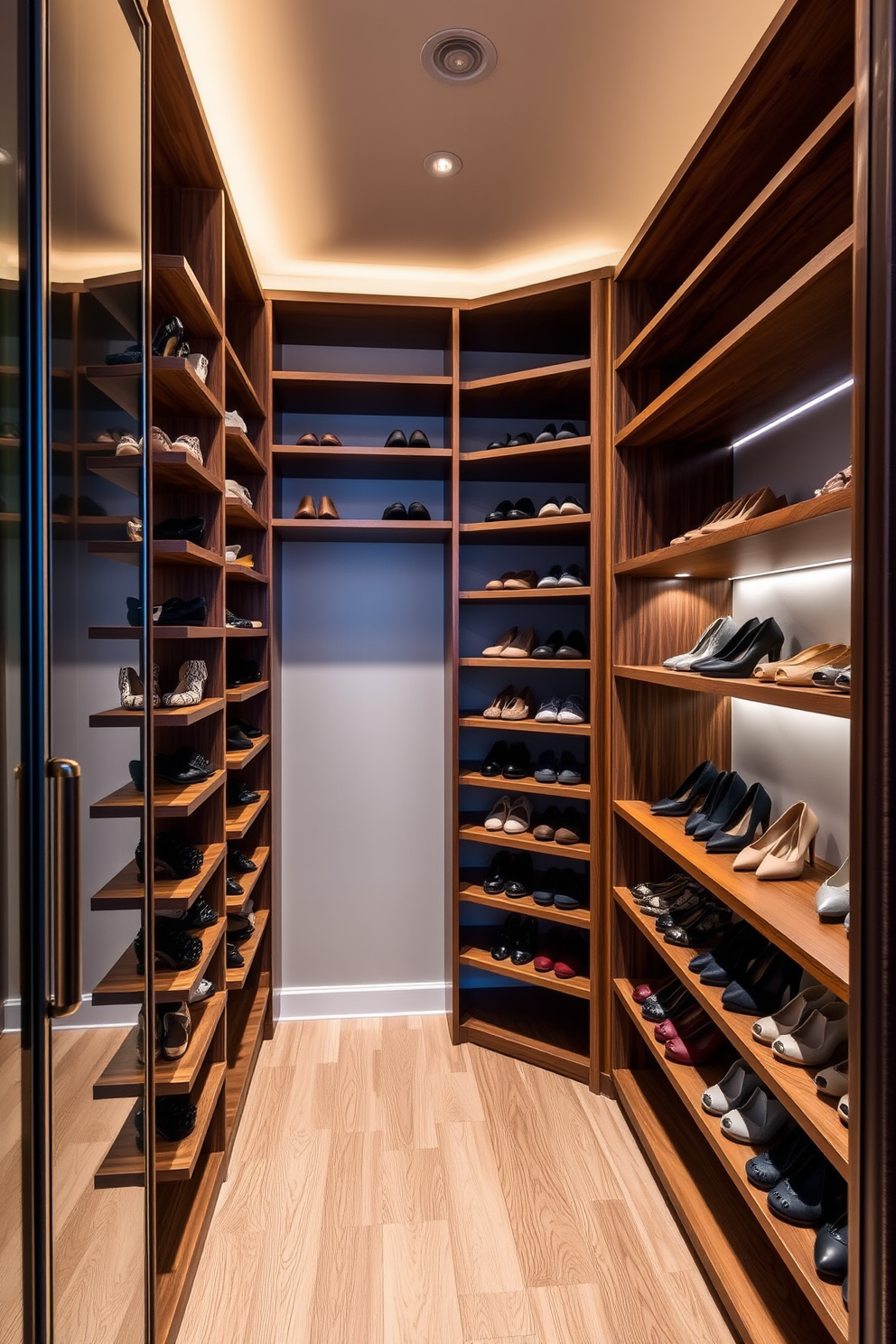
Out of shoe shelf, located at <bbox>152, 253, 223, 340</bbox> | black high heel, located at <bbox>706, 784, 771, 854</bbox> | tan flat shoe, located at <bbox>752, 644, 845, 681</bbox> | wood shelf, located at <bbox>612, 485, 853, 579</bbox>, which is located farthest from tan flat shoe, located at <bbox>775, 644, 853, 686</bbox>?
shoe shelf, located at <bbox>152, 253, 223, 340</bbox>

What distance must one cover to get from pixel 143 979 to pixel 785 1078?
1154 millimetres

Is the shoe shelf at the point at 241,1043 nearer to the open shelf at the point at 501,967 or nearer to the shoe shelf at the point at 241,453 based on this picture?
the open shelf at the point at 501,967

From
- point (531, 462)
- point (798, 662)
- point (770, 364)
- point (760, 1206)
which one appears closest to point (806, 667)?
point (798, 662)

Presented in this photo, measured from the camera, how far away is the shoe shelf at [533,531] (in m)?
2.45

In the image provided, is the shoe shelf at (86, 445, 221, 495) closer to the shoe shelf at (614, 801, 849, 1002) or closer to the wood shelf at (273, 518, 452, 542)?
the wood shelf at (273, 518, 452, 542)

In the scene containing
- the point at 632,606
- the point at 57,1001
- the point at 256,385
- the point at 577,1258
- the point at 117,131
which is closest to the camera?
the point at 57,1001

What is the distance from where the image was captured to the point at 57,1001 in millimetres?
901

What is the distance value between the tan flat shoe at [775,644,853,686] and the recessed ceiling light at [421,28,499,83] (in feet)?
4.98

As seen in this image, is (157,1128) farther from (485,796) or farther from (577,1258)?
(485,796)

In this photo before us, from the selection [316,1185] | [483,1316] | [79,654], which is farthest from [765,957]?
[79,654]

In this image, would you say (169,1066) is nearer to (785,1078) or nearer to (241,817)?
(241,817)

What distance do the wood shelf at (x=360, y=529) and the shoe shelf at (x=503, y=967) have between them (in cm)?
154

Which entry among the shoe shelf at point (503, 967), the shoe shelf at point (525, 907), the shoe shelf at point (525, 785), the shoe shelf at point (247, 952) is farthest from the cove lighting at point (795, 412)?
the shoe shelf at point (247, 952)

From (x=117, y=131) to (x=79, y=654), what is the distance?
0.85 m
